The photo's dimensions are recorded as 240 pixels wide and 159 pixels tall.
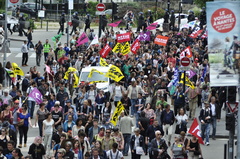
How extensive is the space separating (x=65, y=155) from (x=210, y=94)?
1055 cm

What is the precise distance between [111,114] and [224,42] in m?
8.96

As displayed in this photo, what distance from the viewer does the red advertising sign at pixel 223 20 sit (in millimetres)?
17781

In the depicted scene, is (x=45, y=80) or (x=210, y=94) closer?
→ (x=210, y=94)

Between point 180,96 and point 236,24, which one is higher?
point 236,24

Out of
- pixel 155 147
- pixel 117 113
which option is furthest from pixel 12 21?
pixel 155 147

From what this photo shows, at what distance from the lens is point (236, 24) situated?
18.0 meters

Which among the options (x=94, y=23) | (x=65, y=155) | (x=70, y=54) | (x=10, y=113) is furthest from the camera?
(x=94, y=23)

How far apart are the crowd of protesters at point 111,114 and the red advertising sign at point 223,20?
435 cm

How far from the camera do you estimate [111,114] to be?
1046 inches

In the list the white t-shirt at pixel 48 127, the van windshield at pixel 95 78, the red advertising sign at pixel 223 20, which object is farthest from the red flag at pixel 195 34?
the red advertising sign at pixel 223 20

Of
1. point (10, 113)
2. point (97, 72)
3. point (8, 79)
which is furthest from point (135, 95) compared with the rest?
point (8, 79)

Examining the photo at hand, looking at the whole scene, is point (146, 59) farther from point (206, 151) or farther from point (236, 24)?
point (236, 24)

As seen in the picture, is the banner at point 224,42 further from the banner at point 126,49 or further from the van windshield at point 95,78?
the banner at point 126,49

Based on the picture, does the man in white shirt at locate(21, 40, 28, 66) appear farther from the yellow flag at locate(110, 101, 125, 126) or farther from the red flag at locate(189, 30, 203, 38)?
the yellow flag at locate(110, 101, 125, 126)
